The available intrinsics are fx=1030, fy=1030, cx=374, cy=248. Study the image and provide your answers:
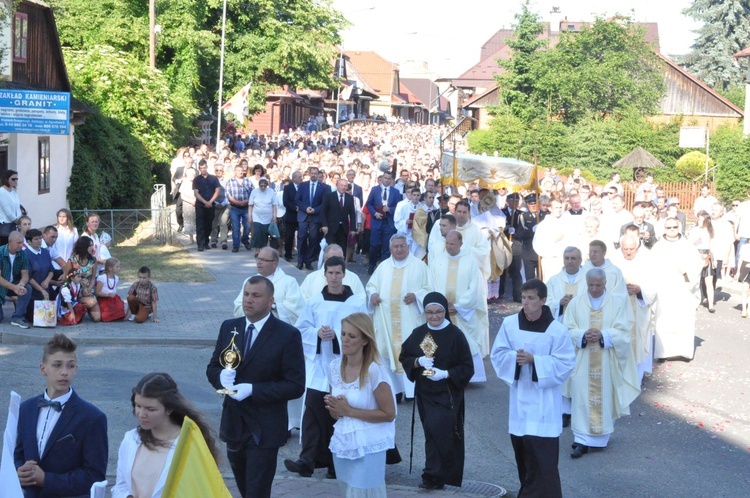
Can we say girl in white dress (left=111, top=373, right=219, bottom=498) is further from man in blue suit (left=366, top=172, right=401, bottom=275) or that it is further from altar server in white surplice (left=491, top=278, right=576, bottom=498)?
man in blue suit (left=366, top=172, right=401, bottom=275)

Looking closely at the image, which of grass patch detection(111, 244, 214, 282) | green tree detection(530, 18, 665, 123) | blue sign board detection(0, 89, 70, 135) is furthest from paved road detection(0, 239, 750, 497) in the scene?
green tree detection(530, 18, 665, 123)

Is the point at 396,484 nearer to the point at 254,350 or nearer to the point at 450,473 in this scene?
the point at 450,473

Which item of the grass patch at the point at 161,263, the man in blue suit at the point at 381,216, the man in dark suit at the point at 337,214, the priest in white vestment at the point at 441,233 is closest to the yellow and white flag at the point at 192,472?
the priest in white vestment at the point at 441,233

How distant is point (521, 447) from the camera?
7840 mm

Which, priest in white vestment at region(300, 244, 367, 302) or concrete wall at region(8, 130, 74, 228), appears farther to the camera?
concrete wall at region(8, 130, 74, 228)

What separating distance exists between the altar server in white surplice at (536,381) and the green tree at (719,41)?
2344 inches

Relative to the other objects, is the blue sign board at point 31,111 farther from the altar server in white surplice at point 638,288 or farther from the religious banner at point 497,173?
the altar server in white surplice at point 638,288

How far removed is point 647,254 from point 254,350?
751 centimetres

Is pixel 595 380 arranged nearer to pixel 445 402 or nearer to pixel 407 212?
pixel 445 402

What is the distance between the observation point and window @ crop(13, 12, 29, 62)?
2497 cm

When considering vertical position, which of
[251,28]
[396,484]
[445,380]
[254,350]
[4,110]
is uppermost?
[251,28]

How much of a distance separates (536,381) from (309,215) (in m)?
12.8

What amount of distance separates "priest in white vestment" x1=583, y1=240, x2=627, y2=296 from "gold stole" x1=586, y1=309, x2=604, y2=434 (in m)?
0.32

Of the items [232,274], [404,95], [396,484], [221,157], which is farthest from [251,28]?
[404,95]
